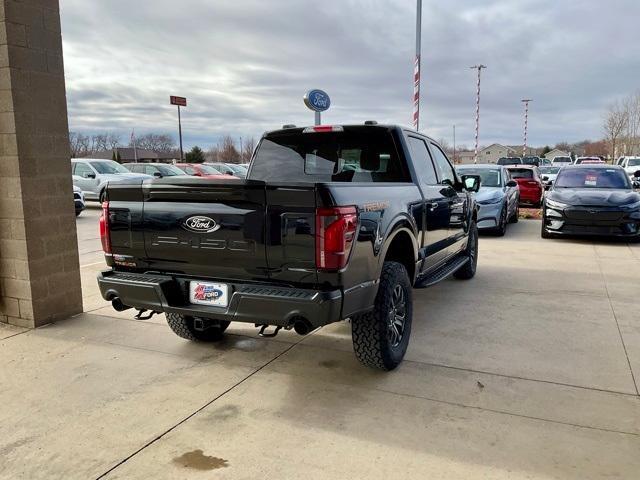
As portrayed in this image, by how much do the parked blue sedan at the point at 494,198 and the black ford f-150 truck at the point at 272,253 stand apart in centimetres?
690

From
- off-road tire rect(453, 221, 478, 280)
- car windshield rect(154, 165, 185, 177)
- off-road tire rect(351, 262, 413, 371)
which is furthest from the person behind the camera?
car windshield rect(154, 165, 185, 177)

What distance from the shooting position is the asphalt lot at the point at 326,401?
284 cm

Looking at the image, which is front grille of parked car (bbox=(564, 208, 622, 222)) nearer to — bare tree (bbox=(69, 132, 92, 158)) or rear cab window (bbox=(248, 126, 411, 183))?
rear cab window (bbox=(248, 126, 411, 183))

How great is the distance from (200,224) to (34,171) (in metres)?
2.46

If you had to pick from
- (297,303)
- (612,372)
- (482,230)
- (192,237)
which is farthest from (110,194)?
(482,230)

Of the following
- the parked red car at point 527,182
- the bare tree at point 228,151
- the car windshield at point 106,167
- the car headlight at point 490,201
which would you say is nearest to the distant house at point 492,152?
the bare tree at point 228,151

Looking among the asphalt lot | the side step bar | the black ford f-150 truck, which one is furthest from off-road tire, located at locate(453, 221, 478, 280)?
the black ford f-150 truck

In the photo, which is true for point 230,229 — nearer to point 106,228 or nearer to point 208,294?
point 208,294

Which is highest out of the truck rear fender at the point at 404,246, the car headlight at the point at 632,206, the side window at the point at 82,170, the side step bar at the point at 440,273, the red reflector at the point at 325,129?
the red reflector at the point at 325,129

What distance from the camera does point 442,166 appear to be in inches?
233

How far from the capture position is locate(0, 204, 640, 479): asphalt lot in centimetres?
284

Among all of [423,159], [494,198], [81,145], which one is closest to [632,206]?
[494,198]

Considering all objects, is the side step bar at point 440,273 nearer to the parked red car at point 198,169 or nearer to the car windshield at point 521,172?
the car windshield at point 521,172

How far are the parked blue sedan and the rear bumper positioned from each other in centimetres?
834
